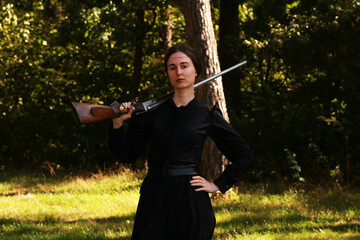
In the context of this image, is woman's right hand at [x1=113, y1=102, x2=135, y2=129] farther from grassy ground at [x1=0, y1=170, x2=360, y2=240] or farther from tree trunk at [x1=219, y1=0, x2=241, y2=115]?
tree trunk at [x1=219, y1=0, x2=241, y2=115]

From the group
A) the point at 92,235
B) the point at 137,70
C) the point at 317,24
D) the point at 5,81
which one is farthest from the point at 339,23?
the point at 5,81

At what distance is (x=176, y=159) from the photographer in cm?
362

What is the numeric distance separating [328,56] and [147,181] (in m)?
8.35

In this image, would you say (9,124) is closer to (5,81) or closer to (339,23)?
(5,81)

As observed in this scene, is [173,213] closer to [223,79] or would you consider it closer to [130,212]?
[130,212]

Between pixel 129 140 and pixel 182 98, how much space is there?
0.49 m

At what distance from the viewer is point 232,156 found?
3.85 meters

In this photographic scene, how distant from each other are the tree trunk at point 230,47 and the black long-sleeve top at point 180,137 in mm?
8698

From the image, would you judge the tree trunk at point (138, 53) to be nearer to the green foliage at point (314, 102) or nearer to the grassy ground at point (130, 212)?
the grassy ground at point (130, 212)

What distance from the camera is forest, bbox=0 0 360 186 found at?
10.8m

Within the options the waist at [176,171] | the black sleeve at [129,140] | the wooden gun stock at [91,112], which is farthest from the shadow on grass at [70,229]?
the wooden gun stock at [91,112]

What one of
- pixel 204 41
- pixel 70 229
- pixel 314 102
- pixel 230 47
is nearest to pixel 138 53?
pixel 230 47

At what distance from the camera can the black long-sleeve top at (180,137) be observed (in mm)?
3635

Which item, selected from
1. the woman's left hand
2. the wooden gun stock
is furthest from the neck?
the woman's left hand
